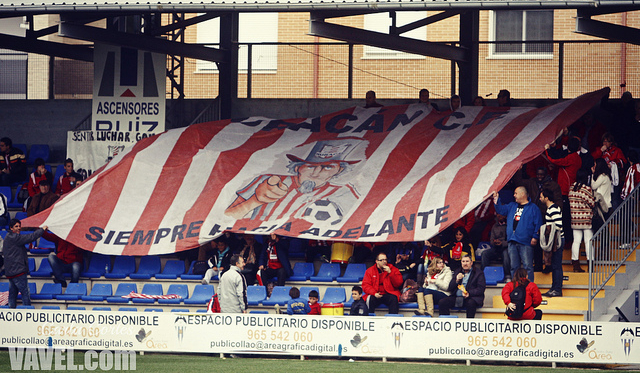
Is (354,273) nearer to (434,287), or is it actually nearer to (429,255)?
(429,255)

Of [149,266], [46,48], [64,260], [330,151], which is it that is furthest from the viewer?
[46,48]

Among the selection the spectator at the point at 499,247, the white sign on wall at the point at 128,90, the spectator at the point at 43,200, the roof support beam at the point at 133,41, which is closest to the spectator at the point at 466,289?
the spectator at the point at 499,247

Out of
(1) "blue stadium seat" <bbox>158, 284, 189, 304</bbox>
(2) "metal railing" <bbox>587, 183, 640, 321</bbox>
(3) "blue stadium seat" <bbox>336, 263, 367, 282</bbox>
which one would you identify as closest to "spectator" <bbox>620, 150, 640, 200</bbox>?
(2) "metal railing" <bbox>587, 183, 640, 321</bbox>

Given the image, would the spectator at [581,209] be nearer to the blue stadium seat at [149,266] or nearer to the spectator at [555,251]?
the spectator at [555,251]

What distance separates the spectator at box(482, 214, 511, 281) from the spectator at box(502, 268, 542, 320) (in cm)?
184

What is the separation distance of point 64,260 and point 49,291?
2.40ft

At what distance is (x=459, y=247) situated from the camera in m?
16.2

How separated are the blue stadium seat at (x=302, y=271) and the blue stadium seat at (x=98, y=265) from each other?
13.3 ft

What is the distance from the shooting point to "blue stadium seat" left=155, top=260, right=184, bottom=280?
17875mm

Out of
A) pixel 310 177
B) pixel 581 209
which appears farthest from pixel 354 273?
pixel 581 209

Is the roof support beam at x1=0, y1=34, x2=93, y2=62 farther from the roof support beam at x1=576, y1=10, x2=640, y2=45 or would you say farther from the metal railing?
the metal railing

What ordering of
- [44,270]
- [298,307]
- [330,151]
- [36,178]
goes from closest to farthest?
[298,307] < [44,270] < [330,151] < [36,178]

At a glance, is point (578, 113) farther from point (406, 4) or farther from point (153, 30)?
point (153, 30)

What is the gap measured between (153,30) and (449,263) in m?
Answer: 8.79
